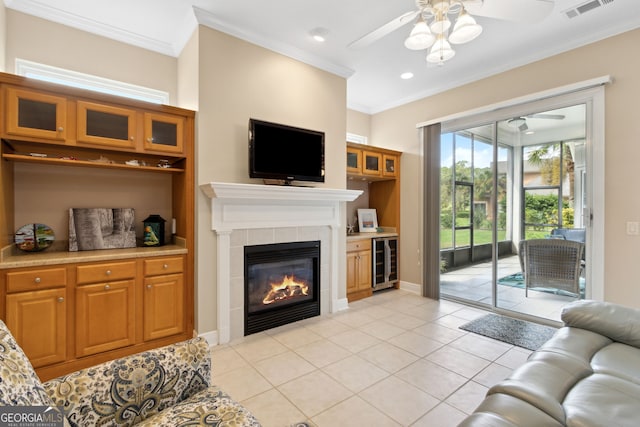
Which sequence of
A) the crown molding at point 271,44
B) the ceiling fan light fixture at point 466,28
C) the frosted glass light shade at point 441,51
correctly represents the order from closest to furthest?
the ceiling fan light fixture at point 466,28
the frosted glass light shade at point 441,51
the crown molding at point 271,44

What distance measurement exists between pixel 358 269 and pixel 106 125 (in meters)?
3.40

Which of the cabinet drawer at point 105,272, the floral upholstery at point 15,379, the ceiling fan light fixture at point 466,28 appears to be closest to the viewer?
the floral upholstery at point 15,379

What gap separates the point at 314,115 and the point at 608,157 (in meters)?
3.10

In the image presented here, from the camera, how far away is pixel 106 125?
260 cm

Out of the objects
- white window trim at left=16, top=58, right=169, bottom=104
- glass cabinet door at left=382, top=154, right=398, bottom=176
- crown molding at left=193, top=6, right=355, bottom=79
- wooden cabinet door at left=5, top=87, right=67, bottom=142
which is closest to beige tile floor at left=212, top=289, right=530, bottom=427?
glass cabinet door at left=382, top=154, right=398, bottom=176

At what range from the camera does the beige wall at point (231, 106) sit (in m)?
2.90

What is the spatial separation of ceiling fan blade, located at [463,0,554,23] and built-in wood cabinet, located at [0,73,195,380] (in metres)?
2.50

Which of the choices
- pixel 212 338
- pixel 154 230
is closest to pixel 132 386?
pixel 212 338

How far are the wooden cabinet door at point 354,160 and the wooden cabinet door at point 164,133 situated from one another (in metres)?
2.27

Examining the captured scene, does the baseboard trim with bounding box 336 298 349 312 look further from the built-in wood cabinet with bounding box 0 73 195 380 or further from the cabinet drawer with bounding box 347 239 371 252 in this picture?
the built-in wood cabinet with bounding box 0 73 195 380

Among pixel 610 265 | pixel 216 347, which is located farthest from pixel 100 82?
pixel 610 265

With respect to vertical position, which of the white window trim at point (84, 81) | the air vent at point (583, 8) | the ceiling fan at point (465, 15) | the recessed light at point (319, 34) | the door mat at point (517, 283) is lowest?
the door mat at point (517, 283)

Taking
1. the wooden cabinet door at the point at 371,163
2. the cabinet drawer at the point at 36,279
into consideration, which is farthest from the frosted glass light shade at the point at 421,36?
Result: the cabinet drawer at the point at 36,279

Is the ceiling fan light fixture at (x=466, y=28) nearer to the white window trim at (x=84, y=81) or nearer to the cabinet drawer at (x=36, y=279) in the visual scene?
the white window trim at (x=84, y=81)
